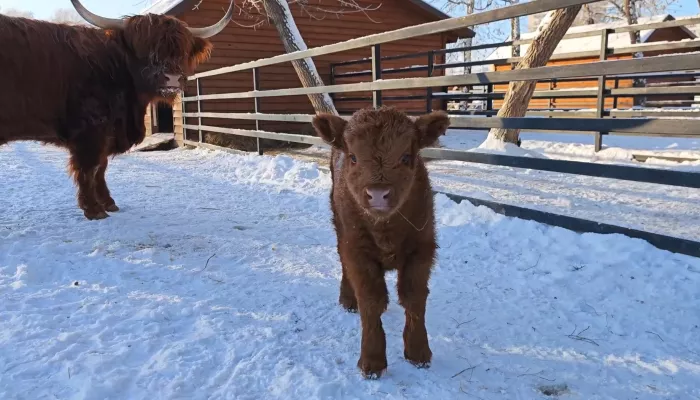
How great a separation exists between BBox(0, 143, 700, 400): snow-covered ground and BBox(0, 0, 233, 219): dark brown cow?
0.83m

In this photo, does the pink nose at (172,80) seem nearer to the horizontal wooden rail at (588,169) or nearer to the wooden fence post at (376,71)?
the wooden fence post at (376,71)

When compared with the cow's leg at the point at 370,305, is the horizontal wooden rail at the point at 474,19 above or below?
above

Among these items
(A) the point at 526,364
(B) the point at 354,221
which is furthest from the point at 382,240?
(A) the point at 526,364

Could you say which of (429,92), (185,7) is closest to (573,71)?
(429,92)

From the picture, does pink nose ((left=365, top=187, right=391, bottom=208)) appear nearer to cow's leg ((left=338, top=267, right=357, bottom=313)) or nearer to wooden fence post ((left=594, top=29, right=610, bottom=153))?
cow's leg ((left=338, top=267, right=357, bottom=313))

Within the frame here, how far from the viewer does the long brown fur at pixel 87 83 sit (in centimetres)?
492

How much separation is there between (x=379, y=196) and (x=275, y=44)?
43.9 ft

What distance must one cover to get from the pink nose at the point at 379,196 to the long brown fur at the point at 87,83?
4.08m

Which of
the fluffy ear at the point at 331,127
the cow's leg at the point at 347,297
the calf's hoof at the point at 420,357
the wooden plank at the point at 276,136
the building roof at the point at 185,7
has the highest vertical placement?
the building roof at the point at 185,7

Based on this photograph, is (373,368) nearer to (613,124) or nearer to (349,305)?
(349,305)

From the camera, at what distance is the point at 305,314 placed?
2.99m

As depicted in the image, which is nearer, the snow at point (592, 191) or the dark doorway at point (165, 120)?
the snow at point (592, 191)

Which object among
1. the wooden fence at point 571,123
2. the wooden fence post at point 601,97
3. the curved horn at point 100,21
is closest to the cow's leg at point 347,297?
the wooden fence at point 571,123

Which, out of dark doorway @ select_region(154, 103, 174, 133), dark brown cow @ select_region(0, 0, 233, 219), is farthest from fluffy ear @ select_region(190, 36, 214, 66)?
dark doorway @ select_region(154, 103, 174, 133)
